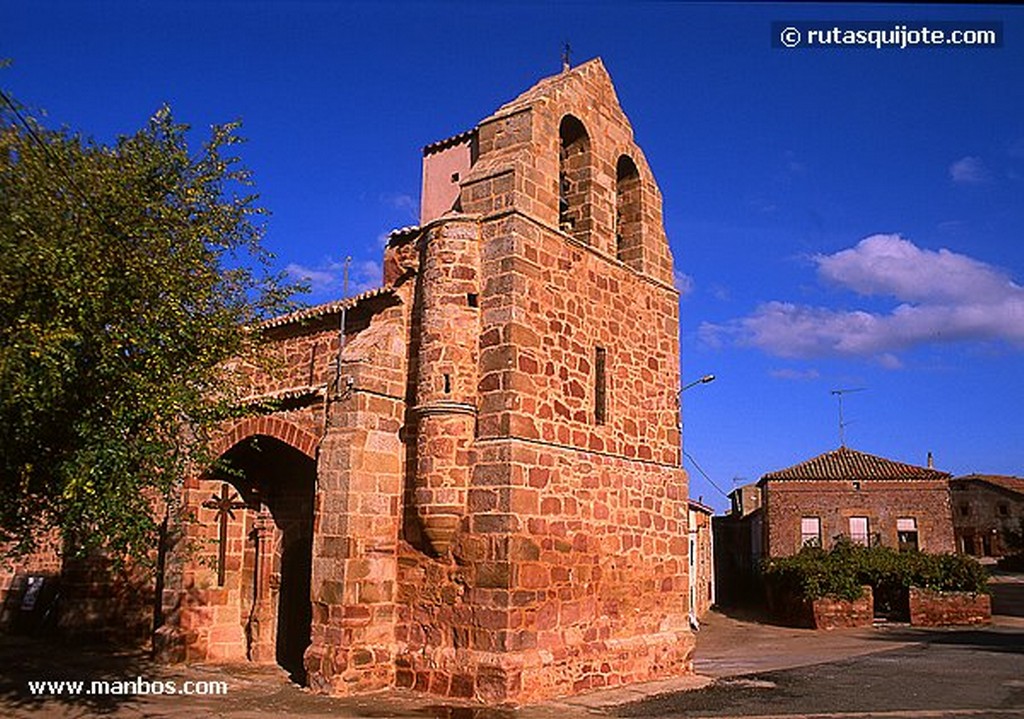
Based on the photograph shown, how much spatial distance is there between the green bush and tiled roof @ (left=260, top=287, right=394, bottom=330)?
56.0ft

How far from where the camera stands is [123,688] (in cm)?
1122

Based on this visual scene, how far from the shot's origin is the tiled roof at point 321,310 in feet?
40.9

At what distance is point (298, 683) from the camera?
38.6ft

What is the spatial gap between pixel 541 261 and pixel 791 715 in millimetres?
6383

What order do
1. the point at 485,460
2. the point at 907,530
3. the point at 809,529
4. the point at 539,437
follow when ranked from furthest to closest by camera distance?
the point at 809,529 → the point at 907,530 → the point at 539,437 → the point at 485,460

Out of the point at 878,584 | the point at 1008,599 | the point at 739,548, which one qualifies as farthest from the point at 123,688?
the point at 739,548

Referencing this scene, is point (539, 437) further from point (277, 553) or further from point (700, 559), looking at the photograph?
point (700, 559)

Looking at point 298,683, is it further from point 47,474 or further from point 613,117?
point 613,117

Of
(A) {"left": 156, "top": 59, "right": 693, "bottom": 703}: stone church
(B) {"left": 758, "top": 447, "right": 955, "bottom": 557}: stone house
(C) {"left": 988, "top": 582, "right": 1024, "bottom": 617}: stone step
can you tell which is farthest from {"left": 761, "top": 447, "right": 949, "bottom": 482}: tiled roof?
(A) {"left": 156, "top": 59, "right": 693, "bottom": 703}: stone church

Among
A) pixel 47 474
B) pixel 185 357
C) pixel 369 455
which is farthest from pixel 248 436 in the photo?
pixel 47 474

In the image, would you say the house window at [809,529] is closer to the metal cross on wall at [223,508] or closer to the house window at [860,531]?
the house window at [860,531]

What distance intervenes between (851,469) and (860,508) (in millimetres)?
1659

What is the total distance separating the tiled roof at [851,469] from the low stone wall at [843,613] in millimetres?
9919

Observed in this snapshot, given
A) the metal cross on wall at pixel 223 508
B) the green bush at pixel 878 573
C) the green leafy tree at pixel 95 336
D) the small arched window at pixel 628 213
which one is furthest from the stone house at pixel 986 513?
the green leafy tree at pixel 95 336
